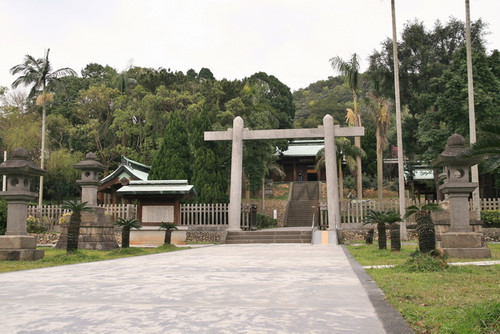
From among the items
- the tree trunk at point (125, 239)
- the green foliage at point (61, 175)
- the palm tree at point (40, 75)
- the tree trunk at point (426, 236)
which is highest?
the palm tree at point (40, 75)

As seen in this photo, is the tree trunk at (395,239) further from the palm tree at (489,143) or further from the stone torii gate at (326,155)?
the palm tree at (489,143)

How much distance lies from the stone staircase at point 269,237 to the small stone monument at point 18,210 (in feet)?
32.9

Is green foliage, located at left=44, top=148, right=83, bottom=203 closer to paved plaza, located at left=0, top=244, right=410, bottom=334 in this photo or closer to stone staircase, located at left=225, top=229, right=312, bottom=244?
stone staircase, located at left=225, top=229, right=312, bottom=244

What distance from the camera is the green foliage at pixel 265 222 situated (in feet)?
101

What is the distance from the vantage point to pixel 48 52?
34812 mm

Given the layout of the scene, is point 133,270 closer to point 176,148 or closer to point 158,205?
point 158,205

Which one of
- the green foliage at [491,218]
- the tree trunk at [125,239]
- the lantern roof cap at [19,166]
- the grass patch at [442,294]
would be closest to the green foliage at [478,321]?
the grass patch at [442,294]

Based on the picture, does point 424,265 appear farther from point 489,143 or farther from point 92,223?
point 92,223

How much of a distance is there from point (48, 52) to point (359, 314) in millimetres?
35591

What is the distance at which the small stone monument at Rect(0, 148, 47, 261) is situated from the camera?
42.9 ft

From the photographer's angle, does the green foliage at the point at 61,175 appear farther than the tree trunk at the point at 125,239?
Yes

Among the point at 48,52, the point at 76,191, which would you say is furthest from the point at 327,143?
the point at 76,191

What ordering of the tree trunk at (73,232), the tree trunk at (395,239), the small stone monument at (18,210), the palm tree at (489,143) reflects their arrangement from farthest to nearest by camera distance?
the tree trunk at (395,239) → the tree trunk at (73,232) → the small stone monument at (18,210) → the palm tree at (489,143)

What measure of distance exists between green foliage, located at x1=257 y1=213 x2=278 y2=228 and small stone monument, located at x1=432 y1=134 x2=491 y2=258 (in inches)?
715
